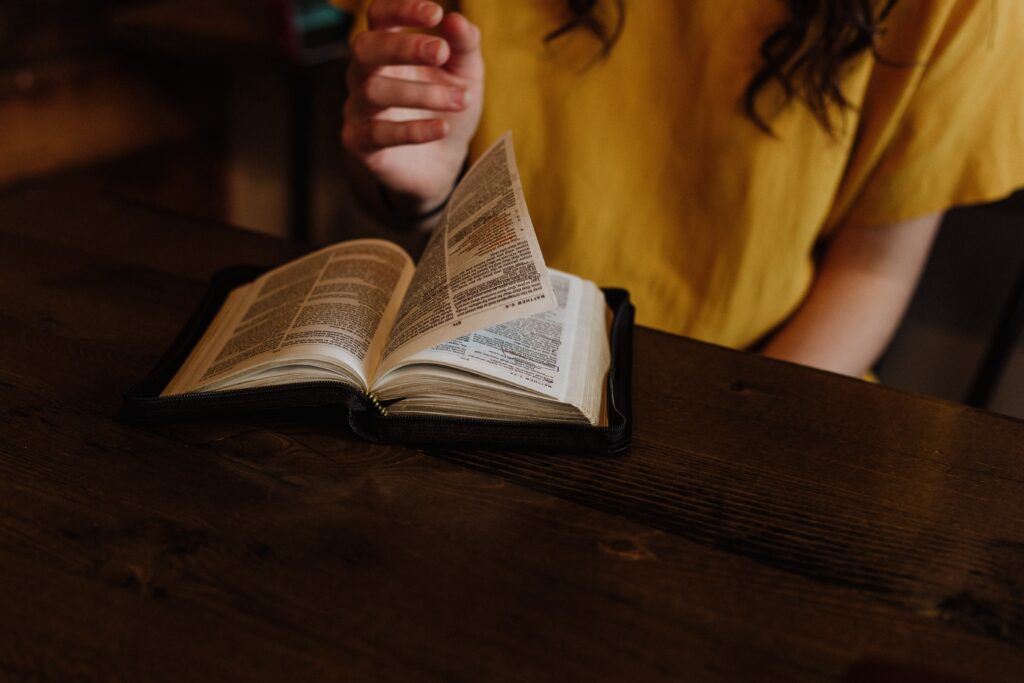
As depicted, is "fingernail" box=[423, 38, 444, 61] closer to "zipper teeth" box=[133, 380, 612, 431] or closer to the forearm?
"zipper teeth" box=[133, 380, 612, 431]

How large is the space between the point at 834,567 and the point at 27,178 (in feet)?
6.57

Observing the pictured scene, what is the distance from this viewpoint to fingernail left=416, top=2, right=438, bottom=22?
0.68 meters

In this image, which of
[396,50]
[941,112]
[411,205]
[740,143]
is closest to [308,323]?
[396,50]

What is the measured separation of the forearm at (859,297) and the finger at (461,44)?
44 cm

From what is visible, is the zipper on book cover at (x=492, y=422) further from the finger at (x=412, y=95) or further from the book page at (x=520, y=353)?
the finger at (x=412, y=95)

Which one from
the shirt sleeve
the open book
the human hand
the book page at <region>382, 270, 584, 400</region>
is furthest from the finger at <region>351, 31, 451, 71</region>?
the shirt sleeve

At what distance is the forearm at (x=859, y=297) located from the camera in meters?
0.92

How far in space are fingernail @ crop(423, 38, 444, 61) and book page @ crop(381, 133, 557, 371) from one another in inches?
4.1

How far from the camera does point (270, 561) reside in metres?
0.45

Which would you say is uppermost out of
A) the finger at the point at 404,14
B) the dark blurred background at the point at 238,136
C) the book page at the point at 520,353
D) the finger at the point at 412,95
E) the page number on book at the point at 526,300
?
the finger at the point at 404,14

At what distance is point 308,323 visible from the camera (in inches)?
23.1

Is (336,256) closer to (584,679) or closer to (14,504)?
(14,504)

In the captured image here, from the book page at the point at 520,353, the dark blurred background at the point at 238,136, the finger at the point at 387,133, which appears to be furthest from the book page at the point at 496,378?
the dark blurred background at the point at 238,136

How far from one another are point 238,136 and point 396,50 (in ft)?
5.92
